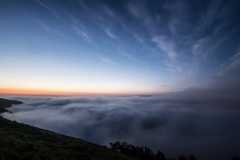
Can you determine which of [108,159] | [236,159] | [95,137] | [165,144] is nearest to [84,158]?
[108,159]

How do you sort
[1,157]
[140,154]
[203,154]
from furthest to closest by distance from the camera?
[203,154]
[140,154]
[1,157]

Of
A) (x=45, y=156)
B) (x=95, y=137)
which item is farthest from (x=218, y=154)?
(x=45, y=156)

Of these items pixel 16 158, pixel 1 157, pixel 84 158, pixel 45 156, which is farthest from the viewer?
pixel 84 158

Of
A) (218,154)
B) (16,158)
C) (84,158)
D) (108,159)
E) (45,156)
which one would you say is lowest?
(218,154)

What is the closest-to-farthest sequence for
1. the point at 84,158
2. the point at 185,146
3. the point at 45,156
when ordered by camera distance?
the point at 45,156
the point at 84,158
the point at 185,146

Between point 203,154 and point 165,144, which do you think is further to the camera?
point 165,144

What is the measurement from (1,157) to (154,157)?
4953 centimetres

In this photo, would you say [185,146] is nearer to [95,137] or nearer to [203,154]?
[203,154]

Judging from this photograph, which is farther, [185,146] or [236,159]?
[185,146]

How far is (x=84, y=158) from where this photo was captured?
18.9 m

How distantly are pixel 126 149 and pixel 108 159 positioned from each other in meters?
30.2

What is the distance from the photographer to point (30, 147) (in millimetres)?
14016

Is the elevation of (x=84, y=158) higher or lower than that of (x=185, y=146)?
higher

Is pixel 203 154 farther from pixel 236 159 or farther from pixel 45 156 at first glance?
pixel 45 156
